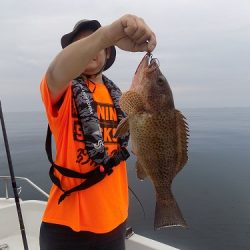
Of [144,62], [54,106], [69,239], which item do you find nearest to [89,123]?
[54,106]

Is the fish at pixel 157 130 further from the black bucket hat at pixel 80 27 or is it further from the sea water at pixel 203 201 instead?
the sea water at pixel 203 201

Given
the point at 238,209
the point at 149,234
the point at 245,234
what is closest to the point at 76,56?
the point at 149,234

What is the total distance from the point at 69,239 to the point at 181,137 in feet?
4.48

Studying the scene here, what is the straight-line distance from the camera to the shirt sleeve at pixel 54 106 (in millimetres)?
2805

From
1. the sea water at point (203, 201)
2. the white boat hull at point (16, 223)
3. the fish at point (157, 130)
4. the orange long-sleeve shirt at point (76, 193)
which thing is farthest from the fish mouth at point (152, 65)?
the sea water at point (203, 201)

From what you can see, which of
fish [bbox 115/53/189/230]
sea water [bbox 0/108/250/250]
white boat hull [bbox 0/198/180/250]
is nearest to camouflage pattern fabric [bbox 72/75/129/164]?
fish [bbox 115/53/189/230]

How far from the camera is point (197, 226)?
1427 cm

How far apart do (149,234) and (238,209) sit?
16.0ft

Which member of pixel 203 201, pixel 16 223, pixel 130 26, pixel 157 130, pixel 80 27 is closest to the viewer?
pixel 130 26

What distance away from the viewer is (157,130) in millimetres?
2514

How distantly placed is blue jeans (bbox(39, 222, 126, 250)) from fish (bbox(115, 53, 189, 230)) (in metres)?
0.77

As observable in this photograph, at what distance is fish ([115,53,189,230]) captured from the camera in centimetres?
249

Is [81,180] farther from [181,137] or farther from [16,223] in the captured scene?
[16,223]

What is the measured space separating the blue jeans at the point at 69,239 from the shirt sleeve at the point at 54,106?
95 cm
